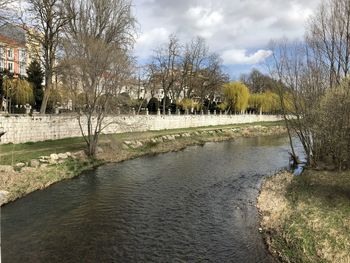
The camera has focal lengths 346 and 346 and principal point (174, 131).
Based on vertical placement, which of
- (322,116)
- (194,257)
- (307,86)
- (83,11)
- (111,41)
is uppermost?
(83,11)

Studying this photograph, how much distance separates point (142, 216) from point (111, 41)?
71.7ft

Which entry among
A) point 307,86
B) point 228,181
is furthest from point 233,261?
point 307,86

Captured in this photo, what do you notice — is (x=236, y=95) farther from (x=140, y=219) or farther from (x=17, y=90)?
(x=140, y=219)

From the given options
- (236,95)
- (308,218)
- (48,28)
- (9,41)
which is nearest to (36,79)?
(48,28)

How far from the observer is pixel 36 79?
47031 millimetres

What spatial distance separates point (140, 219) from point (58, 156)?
1087cm

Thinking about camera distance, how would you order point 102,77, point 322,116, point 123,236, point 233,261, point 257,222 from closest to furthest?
point 233,261 < point 123,236 < point 257,222 < point 322,116 < point 102,77

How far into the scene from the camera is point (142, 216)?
13664 mm

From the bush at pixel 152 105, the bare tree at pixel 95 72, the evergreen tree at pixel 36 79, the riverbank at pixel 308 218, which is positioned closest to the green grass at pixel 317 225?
the riverbank at pixel 308 218

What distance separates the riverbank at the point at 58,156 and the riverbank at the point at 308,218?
333 inches

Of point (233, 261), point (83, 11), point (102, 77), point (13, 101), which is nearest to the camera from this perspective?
point (233, 261)

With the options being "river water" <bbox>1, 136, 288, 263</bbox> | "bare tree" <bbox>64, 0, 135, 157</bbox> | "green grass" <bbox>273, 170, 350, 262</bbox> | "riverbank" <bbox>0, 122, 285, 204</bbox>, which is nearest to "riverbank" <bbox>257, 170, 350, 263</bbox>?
"green grass" <bbox>273, 170, 350, 262</bbox>

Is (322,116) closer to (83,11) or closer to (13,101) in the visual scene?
(83,11)

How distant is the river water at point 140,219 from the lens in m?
10.3
